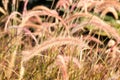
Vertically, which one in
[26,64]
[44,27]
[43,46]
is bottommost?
[26,64]

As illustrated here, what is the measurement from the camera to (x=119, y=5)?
120 inches

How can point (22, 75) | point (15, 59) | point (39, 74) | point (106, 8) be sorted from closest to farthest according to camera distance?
point (22, 75), point (39, 74), point (15, 59), point (106, 8)

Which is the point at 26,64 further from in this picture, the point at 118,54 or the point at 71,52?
the point at 118,54

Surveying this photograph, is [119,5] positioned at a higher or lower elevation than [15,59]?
higher

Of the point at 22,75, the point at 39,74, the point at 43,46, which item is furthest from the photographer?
the point at 39,74

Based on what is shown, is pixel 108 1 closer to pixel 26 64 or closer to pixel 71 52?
pixel 71 52

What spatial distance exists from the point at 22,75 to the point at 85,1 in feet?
2.72

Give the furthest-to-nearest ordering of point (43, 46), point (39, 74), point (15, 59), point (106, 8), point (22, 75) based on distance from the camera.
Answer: point (106, 8), point (15, 59), point (39, 74), point (22, 75), point (43, 46)

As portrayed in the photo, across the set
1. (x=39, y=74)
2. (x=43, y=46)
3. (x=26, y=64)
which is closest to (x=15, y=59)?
(x=26, y=64)

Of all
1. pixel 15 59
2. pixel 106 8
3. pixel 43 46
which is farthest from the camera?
pixel 106 8

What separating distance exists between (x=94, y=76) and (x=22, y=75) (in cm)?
55

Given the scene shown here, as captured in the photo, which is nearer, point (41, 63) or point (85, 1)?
point (41, 63)

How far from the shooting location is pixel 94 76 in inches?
111

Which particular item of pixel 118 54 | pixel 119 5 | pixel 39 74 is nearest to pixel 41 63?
pixel 39 74
